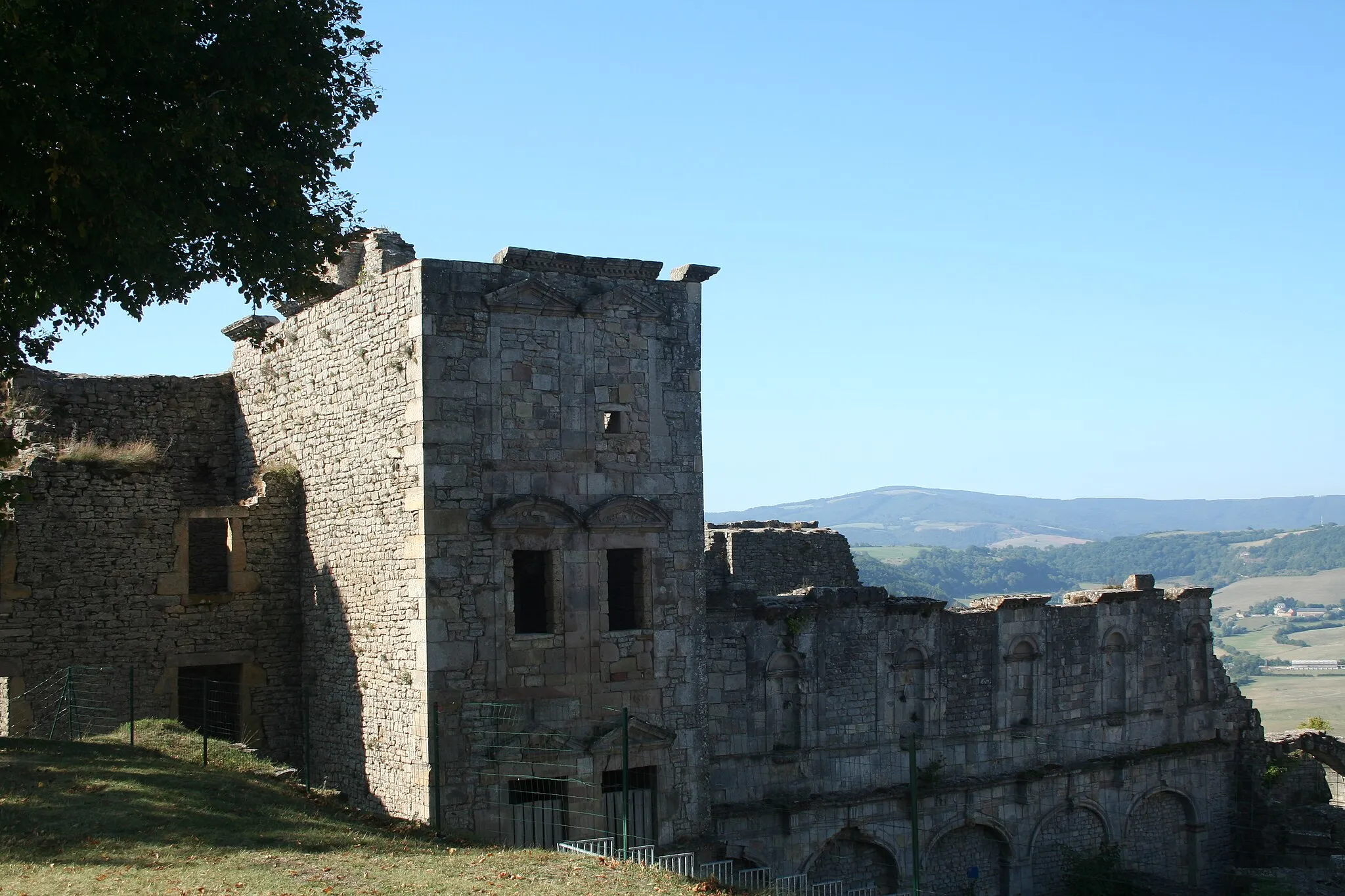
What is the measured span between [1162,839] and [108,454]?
22.7m

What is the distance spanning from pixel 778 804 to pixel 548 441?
24.9 ft

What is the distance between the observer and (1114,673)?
94.8 feet

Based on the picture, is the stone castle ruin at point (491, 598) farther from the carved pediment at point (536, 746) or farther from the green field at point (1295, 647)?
the green field at point (1295, 647)

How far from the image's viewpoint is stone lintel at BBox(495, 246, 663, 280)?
64.0ft

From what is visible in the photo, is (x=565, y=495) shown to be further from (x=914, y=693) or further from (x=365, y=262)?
(x=914, y=693)

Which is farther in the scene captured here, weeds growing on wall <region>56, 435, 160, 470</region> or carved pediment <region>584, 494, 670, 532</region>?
weeds growing on wall <region>56, 435, 160, 470</region>

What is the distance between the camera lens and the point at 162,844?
1443 cm

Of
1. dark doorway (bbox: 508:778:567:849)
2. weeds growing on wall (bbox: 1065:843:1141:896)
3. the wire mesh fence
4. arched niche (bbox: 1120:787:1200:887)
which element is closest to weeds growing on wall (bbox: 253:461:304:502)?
the wire mesh fence

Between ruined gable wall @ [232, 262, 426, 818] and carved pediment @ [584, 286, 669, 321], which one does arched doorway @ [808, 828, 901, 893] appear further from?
carved pediment @ [584, 286, 669, 321]

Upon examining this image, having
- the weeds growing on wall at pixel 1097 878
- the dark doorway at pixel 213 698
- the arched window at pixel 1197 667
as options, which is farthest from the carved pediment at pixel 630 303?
the arched window at pixel 1197 667

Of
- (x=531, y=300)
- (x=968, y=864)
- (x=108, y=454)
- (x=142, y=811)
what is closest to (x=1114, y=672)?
(x=968, y=864)

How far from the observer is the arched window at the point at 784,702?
2298cm

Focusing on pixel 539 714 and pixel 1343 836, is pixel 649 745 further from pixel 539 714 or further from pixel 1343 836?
pixel 1343 836

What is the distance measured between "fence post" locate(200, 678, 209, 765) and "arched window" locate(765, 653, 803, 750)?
352 inches
